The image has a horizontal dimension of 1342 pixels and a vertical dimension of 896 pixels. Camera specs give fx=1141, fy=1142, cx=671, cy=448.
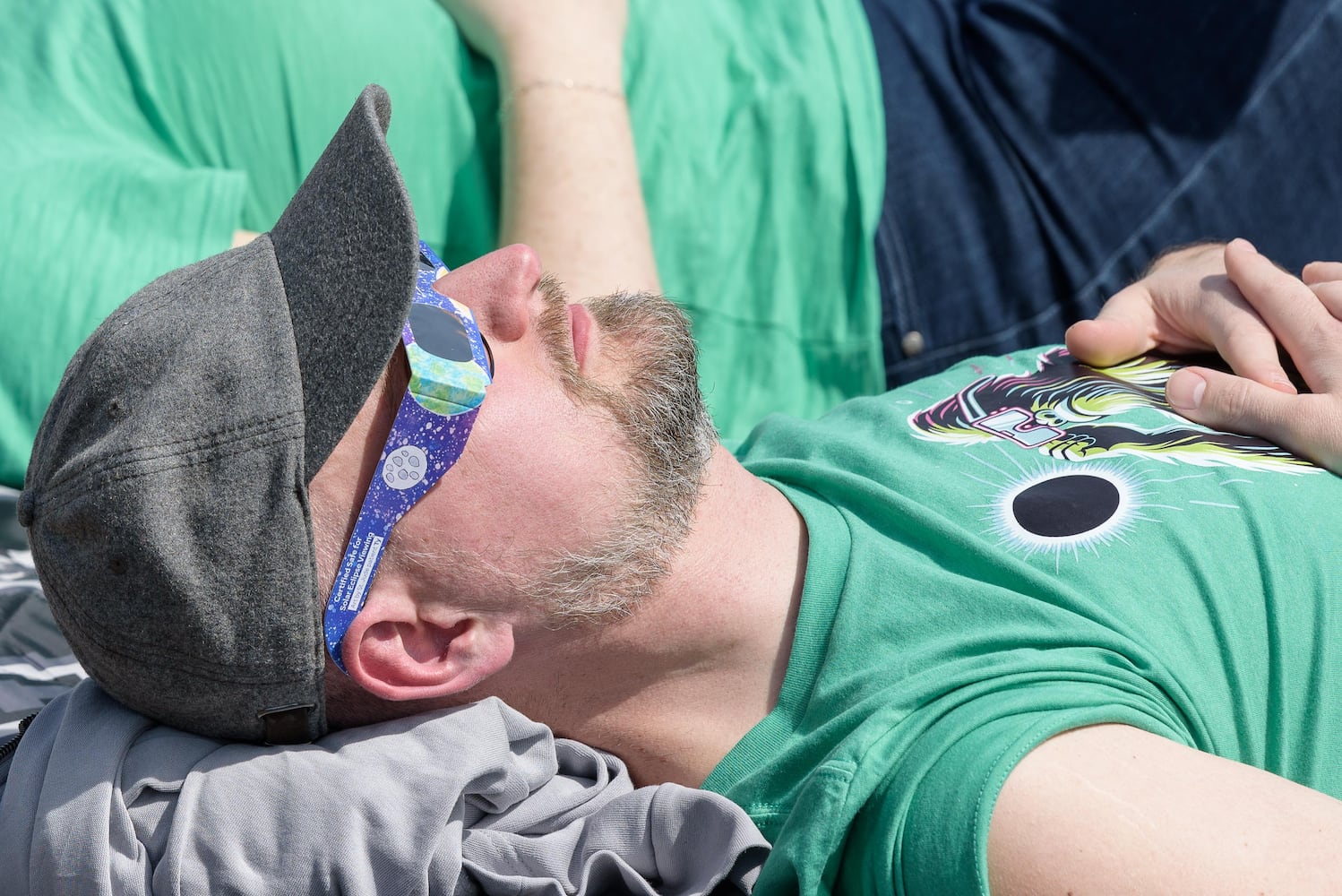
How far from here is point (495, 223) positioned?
268 cm

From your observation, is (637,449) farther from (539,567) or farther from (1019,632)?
(1019,632)

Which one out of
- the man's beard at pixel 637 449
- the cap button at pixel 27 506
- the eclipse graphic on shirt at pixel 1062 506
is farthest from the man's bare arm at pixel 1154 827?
the cap button at pixel 27 506

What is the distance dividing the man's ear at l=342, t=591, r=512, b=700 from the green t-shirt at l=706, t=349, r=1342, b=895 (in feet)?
1.23

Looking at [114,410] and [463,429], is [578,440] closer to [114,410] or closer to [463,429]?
[463,429]

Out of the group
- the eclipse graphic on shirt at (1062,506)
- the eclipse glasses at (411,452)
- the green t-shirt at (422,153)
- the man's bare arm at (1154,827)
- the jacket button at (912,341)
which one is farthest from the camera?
the jacket button at (912,341)

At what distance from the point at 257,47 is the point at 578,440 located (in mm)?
1463

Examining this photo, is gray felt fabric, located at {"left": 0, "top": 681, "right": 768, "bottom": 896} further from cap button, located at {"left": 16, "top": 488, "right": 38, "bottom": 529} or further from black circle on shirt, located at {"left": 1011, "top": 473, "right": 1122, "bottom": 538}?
black circle on shirt, located at {"left": 1011, "top": 473, "right": 1122, "bottom": 538}

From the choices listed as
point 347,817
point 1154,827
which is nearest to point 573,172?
point 347,817

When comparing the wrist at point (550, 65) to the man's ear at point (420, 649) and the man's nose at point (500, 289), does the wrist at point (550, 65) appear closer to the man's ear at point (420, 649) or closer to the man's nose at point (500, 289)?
the man's nose at point (500, 289)

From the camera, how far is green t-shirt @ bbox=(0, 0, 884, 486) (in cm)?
236

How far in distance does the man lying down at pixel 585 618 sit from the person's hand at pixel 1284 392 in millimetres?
10

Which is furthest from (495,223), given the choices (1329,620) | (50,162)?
(1329,620)

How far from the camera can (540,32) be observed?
2.64 m

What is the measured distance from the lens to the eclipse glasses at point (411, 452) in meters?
1.51
